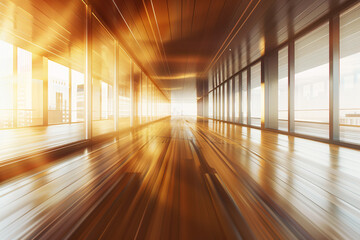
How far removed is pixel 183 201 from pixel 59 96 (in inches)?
396

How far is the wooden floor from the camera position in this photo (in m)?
0.74

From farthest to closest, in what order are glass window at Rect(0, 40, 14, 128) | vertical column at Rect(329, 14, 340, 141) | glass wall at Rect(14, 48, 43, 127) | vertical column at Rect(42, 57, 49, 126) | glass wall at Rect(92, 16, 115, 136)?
vertical column at Rect(42, 57, 49, 126) → glass wall at Rect(14, 48, 43, 127) → glass window at Rect(0, 40, 14, 128) → glass wall at Rect(92, 16, 115, 136) → vertical column at Rect(329, 14, 340, 141)

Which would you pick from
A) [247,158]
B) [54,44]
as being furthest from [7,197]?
[54,44]

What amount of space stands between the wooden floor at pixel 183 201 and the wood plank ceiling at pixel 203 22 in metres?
2.80

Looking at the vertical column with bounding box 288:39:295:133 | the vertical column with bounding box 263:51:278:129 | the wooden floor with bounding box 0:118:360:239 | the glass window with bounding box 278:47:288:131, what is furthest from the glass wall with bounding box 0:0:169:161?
the glass window with bounding box 278:47:288:131

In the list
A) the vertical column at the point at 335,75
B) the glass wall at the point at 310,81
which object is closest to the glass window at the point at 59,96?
the glass wall at the point at 310,81

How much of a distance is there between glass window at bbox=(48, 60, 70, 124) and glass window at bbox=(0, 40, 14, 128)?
1.35 meters

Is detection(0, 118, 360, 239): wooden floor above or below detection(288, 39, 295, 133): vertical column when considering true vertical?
below

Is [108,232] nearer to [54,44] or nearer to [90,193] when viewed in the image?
[90,193]

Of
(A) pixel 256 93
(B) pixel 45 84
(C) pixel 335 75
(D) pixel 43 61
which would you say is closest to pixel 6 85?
(B) pixel 45 84

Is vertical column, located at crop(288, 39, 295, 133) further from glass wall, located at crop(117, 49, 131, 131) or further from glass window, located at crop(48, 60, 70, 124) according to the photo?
glass window, located at crop(48, 60, 70, 124)

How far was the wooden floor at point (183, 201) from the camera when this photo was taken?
745 millimetres

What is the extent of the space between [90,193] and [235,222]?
1031 mm

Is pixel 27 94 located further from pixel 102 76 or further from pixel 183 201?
pixel 183 201
